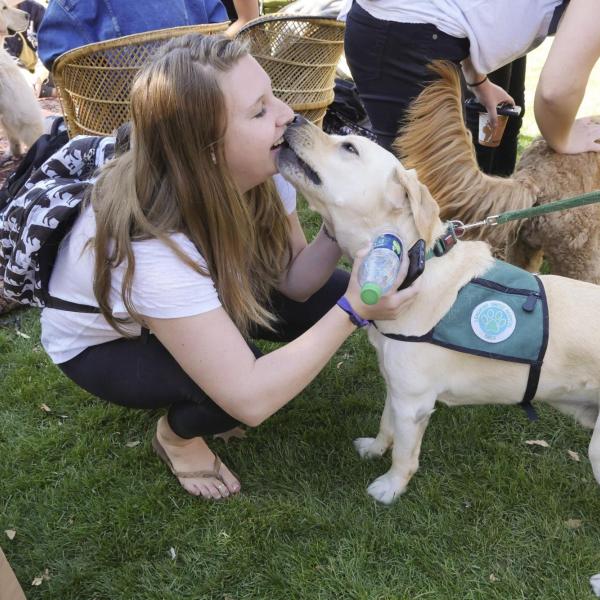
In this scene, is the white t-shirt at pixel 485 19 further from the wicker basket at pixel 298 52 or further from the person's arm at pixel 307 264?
the wicker basket at pixel 298 52

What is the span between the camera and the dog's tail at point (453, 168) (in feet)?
9.66

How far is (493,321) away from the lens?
2238 millimetres

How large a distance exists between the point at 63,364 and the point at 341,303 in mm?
Answer: 1222

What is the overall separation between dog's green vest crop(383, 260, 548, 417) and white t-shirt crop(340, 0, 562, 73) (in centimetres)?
110

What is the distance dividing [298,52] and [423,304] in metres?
2.70

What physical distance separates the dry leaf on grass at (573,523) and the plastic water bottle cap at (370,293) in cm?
133

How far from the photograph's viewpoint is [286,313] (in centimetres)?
294

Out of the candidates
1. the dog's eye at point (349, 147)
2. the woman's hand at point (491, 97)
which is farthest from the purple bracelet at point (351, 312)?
the woman's hand at point (491, 97)

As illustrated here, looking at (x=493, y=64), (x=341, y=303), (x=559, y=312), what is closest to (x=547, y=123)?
(x=493, y=64)

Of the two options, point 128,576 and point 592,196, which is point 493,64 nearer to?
point 592,196

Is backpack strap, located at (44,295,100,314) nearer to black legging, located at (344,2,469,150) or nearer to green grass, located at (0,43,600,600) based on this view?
green grass, located at (0,43,600,600)

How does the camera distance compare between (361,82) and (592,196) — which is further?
(361,82)

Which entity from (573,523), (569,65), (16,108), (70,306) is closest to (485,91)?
(569,65)

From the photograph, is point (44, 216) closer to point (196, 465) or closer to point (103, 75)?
point (196, 465)
